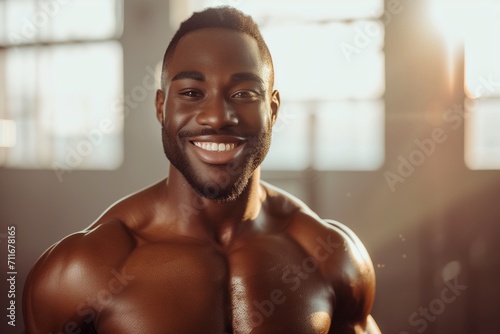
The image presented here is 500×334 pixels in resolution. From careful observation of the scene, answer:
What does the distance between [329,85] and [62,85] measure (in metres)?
0.56

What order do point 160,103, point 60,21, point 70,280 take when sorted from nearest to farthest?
point 70,280 → point 160,103 → point 60,21

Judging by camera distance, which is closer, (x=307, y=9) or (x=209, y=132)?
(x=209, y=132)

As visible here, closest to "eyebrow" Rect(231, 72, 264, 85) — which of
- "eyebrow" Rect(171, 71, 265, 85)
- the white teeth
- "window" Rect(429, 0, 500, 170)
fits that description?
"eyebrow" Rect(171, 71, 265, 85)

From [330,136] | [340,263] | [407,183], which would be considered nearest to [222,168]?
[340,263]

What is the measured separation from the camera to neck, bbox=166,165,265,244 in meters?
0.90

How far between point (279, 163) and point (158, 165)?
0.26 m

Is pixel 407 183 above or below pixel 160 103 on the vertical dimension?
below

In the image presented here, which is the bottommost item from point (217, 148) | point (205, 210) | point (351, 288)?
point (351, 288)

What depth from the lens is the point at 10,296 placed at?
3.38 ft

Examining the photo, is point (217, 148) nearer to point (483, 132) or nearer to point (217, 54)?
point (217, 54)

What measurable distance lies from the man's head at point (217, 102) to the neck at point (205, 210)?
0.02 metres

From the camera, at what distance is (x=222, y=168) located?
86 cm

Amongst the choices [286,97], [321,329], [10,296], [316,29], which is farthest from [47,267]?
[316,29]

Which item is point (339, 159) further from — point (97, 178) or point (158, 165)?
point (97, 178)
